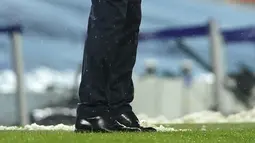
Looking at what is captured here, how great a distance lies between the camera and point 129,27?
11.0 ft

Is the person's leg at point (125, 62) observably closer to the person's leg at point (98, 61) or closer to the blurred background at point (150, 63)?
the person's leg at point (98, 61)

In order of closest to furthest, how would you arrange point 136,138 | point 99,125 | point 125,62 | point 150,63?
point 136,138
point 99,125
point 125,62
point 150,63

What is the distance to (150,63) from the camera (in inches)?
432

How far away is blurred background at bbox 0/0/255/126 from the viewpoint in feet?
28.9

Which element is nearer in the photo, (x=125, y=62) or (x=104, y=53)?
(x=104, y=53)

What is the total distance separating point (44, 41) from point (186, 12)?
315cm

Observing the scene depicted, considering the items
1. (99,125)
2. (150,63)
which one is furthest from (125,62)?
(150,63)

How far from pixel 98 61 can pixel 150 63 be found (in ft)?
25.6

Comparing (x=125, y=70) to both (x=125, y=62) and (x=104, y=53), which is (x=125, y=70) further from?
(x=104, y=53)

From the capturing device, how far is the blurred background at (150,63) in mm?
8805

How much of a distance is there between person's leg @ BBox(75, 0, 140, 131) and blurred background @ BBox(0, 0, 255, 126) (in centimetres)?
332

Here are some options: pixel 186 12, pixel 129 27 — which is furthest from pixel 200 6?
→ pixel 129 27

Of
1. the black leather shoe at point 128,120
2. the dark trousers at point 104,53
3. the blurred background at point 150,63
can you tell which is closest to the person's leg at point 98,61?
the dark trousers at point 104,53

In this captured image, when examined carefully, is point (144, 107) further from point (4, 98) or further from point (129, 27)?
point (129, 27)
